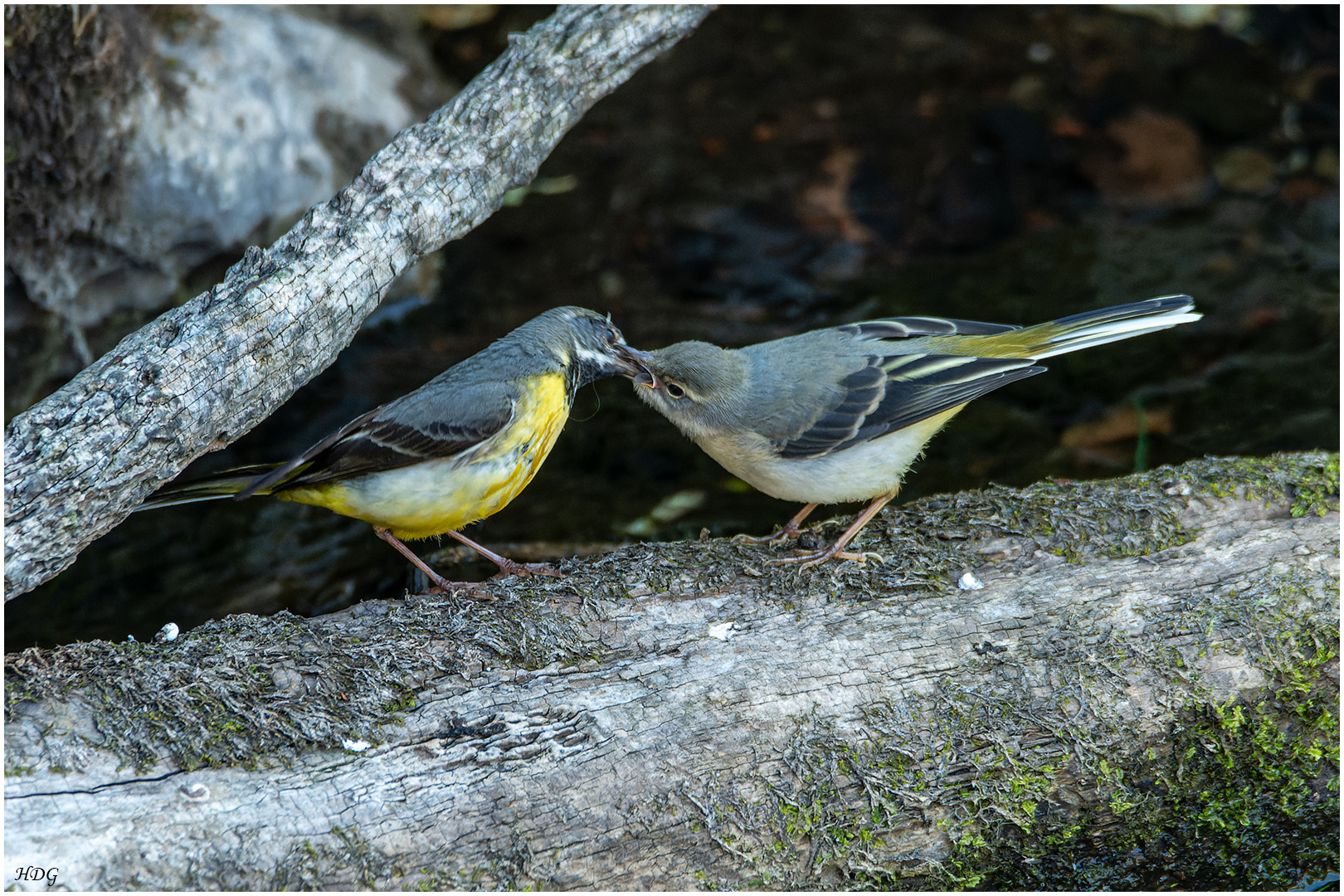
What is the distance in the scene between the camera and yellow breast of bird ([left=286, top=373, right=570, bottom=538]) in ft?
15.1

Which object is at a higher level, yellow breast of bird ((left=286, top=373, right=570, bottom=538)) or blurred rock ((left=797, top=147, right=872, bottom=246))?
blurred rock ((left=797, top=147, right=872, bottom=246))

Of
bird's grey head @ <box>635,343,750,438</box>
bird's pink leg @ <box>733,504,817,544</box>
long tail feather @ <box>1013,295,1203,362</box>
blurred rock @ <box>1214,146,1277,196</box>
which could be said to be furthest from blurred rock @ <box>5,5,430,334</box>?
blurred rock @ <box>1214,146,1277,196</box>

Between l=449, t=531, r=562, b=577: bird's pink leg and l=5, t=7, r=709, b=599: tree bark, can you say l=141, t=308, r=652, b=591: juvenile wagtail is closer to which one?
l=449, t=531, r=562, b=577: bird's pink leg

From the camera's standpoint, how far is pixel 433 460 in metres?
4.62

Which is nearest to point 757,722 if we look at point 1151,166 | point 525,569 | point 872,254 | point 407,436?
point 525,569

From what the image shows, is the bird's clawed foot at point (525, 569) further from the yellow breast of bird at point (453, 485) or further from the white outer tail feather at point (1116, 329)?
the white outer tail feather at point (1116, 329)

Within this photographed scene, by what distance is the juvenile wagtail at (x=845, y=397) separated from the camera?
485cm

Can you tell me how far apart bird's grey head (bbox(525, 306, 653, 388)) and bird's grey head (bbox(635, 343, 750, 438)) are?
0.45 feet

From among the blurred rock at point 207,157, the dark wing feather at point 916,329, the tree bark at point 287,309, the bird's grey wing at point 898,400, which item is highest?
the blurred rock at point 207,157

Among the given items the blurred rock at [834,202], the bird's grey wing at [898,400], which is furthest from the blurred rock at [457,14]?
the bird's grey wing at [898,400]

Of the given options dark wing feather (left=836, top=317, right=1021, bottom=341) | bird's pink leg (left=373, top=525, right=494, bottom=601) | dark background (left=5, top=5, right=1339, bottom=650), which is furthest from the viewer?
dark background (left=5, top=5, right=1339, bottom=650)

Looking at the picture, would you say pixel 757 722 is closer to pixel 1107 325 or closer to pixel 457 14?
pixel 1107 325

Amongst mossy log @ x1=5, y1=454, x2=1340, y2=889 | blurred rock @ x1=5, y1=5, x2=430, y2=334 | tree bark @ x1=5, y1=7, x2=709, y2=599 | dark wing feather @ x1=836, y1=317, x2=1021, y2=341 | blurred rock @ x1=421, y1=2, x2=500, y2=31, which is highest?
blurred rock @ x1=421, y1=2, x2=500, y2=31

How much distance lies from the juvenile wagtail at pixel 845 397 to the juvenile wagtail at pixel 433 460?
0.79 meters
